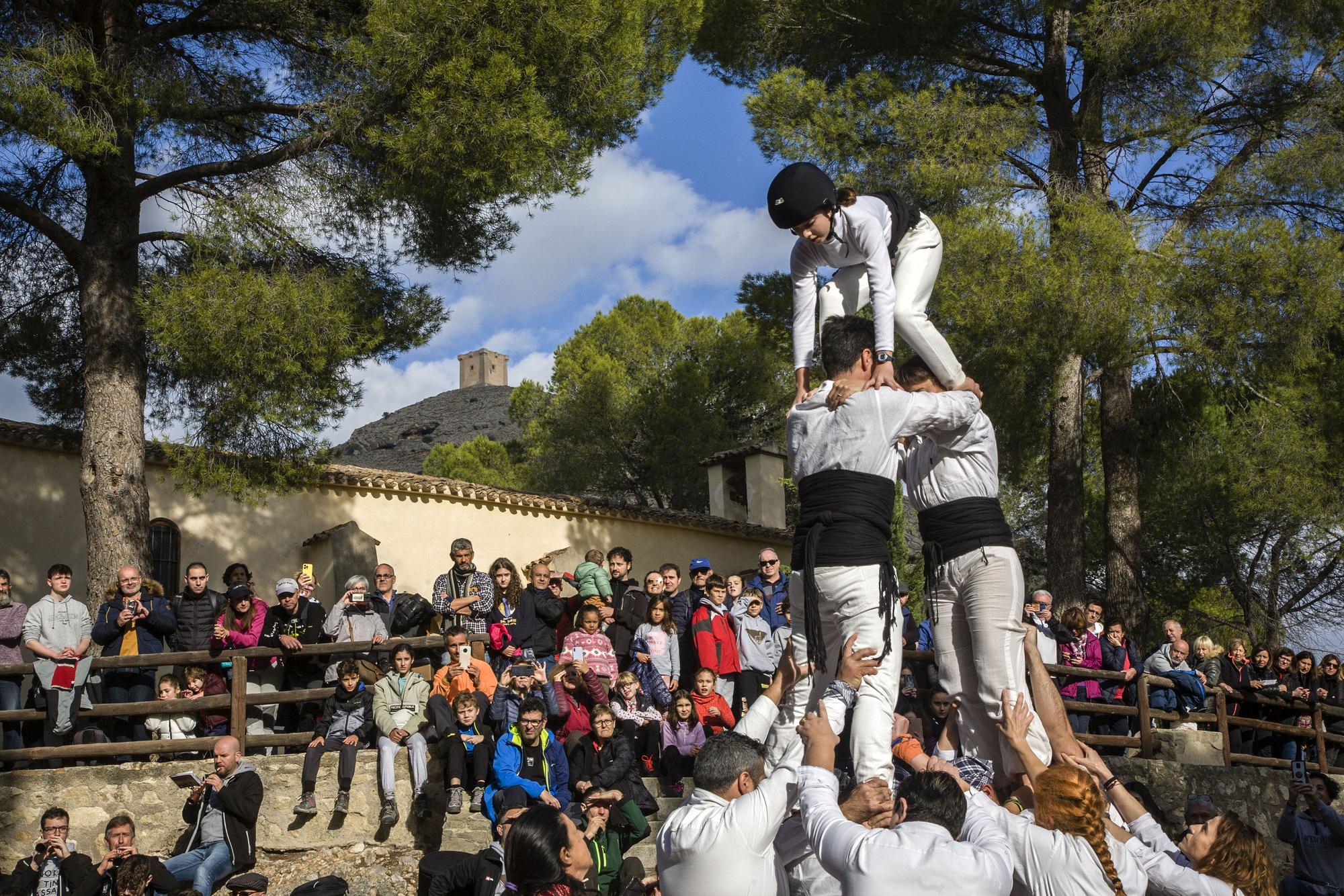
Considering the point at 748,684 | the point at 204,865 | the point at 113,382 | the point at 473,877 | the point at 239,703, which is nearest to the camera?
the point at 473,877

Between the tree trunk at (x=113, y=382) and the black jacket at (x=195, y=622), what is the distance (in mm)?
2533

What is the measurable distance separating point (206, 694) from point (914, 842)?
7.65m

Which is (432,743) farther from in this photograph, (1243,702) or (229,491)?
(1243,702)

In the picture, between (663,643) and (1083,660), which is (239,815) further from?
(1083,660)

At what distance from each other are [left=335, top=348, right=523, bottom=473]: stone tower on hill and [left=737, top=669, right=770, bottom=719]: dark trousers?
40.4m

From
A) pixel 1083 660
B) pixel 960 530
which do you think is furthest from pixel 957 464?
pixel 1083 660

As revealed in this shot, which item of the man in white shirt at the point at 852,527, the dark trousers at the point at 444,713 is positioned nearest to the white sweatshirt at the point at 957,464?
the man in white shirt at the point at 852,527

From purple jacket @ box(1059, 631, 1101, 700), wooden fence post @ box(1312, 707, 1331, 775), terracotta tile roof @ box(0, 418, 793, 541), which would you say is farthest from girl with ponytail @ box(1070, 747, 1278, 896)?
terracotta tile roof @ box(0, 418, 793, 541)

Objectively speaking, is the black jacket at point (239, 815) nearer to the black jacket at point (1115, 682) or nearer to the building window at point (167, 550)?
the black jacket at point (1115, 682)

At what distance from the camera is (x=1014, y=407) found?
16.1 metres

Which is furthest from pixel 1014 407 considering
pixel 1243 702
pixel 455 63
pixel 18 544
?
pixel 18 544

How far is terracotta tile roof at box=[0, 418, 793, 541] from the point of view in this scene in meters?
16.6

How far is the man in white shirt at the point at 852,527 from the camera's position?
15.9ft

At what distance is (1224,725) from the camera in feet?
40.1
